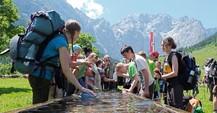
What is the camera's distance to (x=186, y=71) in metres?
9.38

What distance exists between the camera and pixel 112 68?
797 inches

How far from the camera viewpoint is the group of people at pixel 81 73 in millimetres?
6469

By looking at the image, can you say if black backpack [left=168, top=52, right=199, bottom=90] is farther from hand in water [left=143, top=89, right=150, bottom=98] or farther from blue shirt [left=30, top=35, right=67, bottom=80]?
blue shirt [left=30, top=35, right=67, bottom=80]

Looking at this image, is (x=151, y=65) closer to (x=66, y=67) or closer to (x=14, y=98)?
(x=66, y=67)

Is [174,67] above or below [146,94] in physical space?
above

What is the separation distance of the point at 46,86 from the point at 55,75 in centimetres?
43

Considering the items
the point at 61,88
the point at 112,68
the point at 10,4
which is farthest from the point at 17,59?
the point at 10,4

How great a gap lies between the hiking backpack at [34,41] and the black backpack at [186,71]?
3.49 metres

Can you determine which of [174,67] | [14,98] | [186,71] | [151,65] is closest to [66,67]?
[174,67]

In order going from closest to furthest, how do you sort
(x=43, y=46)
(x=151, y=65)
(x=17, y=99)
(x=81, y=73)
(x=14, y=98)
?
1. (x=43, y=46)
2. (x=81, y=73)
3. (x=151, y=65)
4. (x=17, y=99)
5. (x=14, y=98)

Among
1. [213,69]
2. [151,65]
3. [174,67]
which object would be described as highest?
[213,69]

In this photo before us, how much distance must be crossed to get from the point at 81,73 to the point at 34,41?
3.43 metres

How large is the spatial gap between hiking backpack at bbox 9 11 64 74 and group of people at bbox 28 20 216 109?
0.08 metres

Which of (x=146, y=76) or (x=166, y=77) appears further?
(x=146, y=76)
